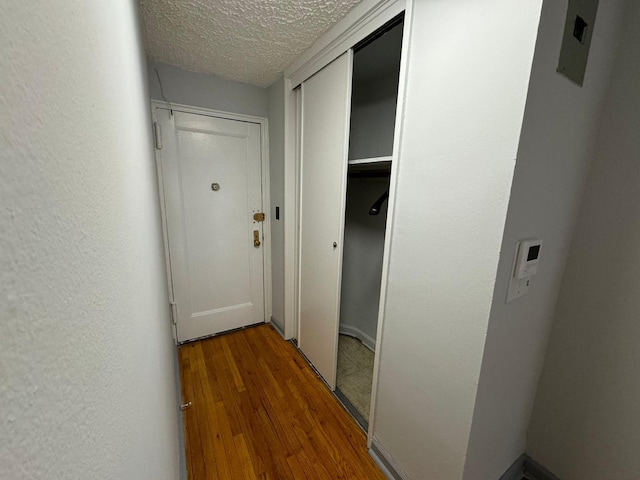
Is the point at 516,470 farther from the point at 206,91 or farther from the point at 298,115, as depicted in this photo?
the point at 206,91

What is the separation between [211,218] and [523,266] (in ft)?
6.64

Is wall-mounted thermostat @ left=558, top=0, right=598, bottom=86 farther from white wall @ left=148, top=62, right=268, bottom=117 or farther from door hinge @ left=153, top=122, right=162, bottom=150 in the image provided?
door hinge @ left=153, top=122, right=162, bottom=150

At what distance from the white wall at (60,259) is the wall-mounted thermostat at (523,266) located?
1019 millimetres

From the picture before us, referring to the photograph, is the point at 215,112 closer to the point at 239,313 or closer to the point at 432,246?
the point at 239,313

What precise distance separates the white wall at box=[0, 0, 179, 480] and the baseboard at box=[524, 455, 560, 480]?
5.58 ft

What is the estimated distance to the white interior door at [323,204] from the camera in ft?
4.69

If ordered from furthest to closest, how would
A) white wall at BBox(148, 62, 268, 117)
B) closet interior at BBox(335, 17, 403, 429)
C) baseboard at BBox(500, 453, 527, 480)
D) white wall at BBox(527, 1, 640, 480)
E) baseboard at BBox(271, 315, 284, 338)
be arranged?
baseboard at BBox(271, 315, 284, 338) → white wall at BBox(148, 62, 268, 117) → closet interior at BBox(335, 17, 403, 429) → baseboard at BBox(500, 453, 527, 480) → white wall at BBox(527, 1, 640, 480)

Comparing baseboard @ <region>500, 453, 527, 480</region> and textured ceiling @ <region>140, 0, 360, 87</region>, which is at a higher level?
textured ceiling @ <region>140, 0, 360, 87</region>

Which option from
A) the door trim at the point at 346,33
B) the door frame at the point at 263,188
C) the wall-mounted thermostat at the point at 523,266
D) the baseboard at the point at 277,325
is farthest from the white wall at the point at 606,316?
the door frame at the point at 263,188

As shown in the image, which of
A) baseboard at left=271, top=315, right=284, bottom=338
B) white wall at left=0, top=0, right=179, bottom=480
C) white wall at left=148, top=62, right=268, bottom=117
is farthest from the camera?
baseboard at left=271, top=315, right=284, bottom=338

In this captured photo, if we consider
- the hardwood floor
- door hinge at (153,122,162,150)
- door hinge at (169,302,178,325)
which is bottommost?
the hardwood floor

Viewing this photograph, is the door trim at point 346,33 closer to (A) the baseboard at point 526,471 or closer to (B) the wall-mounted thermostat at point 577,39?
(B) the wall-mounted thermostat at point 577,39

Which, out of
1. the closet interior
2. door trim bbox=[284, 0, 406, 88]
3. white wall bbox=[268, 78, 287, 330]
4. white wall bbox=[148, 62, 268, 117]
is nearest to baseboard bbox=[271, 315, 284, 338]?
white wall bbox=[268, 78, 287, 330]

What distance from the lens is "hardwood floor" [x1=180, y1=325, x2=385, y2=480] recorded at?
1267 mm
